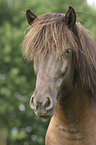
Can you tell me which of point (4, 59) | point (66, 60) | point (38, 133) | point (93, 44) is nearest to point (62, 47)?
point (66, 60)

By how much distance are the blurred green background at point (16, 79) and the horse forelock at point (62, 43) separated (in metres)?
10.9

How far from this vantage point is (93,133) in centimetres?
331

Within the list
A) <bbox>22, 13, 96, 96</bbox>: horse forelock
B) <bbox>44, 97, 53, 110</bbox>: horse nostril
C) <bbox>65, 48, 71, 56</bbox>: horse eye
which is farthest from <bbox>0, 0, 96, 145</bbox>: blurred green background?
<bbox>44, 97, 53, 110</bbox>: horse nostril

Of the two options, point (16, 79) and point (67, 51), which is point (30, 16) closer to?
point (67, 51)

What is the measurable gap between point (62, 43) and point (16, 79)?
11.7 metres

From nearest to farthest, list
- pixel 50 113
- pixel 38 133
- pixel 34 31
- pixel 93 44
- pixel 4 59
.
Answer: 1. pixel 50 113
2. pixel 34 31
3. pixel 93 44
4. pixel 4 59
5. pixel 38 133

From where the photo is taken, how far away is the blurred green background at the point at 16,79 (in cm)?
1470

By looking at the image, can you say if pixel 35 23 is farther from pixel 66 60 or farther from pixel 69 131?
pixel 69 131

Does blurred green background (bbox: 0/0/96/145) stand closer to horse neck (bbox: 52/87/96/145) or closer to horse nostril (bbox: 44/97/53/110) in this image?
horse neck (bbox: 52/87/96/145)

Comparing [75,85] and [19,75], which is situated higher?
[75,85]

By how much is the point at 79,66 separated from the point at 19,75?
1227 centimetres

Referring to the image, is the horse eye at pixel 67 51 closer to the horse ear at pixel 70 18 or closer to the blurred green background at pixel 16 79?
the horse ear at pixel 70 18

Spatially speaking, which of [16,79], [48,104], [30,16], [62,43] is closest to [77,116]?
[48,104]

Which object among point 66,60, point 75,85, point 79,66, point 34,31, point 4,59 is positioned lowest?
point 4,59
